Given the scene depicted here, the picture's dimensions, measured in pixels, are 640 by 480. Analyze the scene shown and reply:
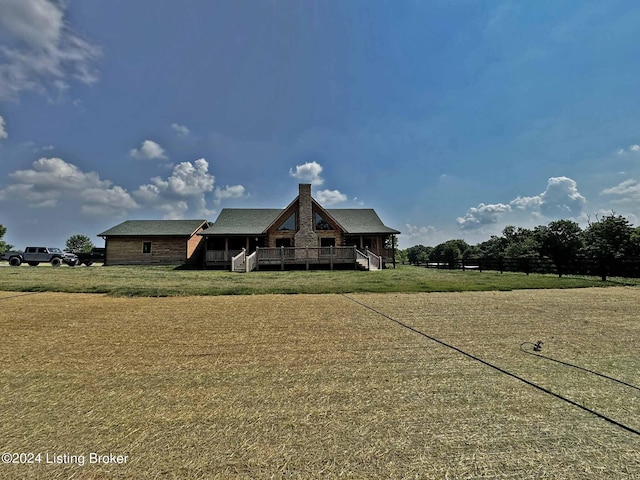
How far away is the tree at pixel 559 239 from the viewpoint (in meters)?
44.9

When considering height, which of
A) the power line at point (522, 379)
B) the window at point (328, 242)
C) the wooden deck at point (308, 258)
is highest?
the window at point (328, 242)

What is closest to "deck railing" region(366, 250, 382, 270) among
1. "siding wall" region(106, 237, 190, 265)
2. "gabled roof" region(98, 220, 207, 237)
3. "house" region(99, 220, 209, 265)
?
"house" region(99, 220, 209, 265)

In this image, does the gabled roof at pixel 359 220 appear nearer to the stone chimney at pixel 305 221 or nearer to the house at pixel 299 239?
the house at pixel 299 239

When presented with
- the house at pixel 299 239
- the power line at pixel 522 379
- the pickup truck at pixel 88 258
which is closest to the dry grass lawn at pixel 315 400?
the power line at pixel 522 379

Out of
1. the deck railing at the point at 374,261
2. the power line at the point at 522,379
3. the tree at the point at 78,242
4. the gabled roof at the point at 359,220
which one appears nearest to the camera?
the power line at the point at 522,379

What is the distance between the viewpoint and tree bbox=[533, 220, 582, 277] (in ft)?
147

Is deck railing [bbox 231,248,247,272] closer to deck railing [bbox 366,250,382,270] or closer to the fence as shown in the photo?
deck railing [bbox 366,250,382,270]

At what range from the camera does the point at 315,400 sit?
9.94ft

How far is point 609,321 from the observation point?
22.1 ft

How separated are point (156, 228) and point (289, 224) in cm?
1432

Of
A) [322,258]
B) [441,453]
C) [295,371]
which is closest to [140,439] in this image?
[295,371]

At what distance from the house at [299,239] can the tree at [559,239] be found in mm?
34436

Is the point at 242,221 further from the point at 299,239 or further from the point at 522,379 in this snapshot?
the point at 522,379

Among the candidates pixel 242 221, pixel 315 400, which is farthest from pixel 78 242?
pixel 315 400
